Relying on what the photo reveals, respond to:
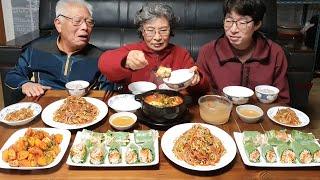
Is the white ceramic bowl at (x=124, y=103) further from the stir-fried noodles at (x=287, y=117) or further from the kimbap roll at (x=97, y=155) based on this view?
the stir-fried noodles at (x=287, y=117)

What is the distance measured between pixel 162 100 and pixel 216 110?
24 cm

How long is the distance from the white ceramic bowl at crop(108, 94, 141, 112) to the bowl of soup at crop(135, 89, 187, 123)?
0.08 metres

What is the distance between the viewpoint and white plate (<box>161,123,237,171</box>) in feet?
3.71

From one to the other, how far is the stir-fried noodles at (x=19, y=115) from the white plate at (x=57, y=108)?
6 cm

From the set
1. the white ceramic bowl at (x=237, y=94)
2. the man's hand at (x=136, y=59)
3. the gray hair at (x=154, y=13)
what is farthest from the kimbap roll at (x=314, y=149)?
the gray hair at (x=154, y=13)

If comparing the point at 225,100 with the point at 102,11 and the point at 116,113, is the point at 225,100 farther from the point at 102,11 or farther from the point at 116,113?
the point at 102,11

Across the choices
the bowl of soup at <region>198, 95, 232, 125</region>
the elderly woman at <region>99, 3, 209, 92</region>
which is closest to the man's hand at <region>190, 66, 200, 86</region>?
the elderly woman at <region>99, 3, 209, 92</region>

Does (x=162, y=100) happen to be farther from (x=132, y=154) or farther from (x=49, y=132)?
(x=49, y=132)

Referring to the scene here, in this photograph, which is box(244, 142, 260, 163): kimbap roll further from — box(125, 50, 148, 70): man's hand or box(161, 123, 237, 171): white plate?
box(125, 50, 148, 70): man's hand

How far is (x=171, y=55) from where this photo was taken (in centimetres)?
201

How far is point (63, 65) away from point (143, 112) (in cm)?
87

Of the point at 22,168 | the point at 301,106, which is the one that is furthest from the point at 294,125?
the point at 301,106

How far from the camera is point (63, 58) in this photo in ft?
6.79

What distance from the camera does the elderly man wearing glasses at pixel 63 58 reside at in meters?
1.97
